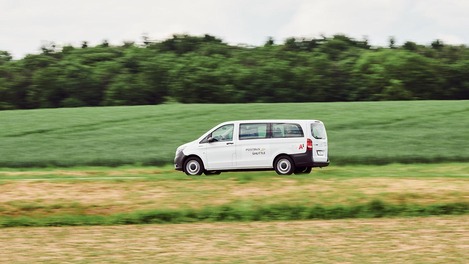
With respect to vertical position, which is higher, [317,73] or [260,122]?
[317,73]

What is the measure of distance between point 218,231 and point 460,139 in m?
24.3

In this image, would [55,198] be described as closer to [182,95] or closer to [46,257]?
[46,257]

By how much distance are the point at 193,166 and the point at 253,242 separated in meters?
11.0

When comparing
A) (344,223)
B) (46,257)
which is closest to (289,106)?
(344,223)

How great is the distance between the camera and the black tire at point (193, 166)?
1047 inches

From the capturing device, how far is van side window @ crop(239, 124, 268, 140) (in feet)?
85.5

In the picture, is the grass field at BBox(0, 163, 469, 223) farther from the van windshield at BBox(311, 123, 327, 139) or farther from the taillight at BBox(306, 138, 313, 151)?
the van windshield at BBox(311, 123, 327, 139)

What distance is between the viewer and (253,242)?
622 inches

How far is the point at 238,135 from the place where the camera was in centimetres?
2619

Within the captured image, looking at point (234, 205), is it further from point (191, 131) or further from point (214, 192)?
point (191, 131)

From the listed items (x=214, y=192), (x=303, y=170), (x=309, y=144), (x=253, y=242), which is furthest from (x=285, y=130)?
(x=253, y=242)

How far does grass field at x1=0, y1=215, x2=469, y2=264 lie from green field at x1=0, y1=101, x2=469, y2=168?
16.1 m

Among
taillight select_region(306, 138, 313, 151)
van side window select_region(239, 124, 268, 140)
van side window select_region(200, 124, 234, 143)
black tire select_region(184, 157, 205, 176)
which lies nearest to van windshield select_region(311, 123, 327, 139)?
taillight select_region(306, 138, 313, 151)

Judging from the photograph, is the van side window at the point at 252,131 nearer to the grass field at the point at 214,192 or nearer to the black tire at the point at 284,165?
the black tire at the point at 284,165
